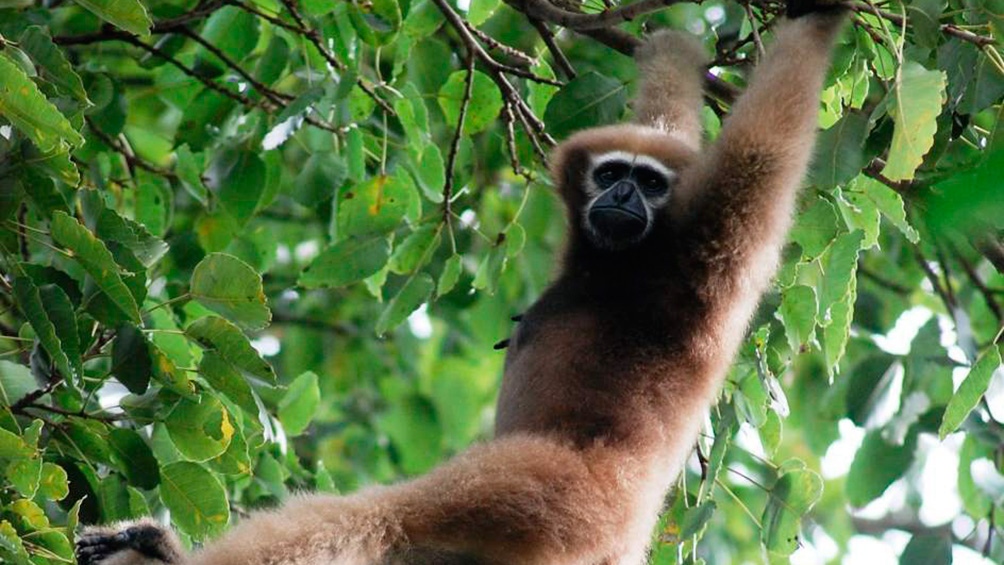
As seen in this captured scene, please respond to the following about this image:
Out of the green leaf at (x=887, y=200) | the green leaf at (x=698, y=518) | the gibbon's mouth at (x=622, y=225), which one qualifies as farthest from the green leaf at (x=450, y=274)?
the green leaf at (x=887, y=200)

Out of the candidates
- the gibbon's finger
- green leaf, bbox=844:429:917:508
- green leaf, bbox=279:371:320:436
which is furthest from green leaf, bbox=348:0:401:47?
green leaf, bbox=844:429:917:508

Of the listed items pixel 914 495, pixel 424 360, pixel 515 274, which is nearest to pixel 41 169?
pixel 515 274

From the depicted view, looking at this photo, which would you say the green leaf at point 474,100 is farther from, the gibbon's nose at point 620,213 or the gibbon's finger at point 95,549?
the gibbon's finger at point 95,549

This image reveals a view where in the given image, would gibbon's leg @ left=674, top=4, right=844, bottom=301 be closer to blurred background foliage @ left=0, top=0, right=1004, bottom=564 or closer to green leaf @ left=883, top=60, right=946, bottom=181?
blurred background foliage @ left=0, top=0, right=1004, bottom=564

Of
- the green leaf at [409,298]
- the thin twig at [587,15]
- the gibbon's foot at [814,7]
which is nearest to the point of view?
the gibbon's foot at [814,7]

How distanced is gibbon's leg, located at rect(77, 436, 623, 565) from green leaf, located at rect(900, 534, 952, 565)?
1344 mm

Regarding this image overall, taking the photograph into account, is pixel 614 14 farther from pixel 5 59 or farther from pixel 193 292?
pixel 5 59

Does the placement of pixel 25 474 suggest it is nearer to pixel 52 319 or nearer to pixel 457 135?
pixel 52 319

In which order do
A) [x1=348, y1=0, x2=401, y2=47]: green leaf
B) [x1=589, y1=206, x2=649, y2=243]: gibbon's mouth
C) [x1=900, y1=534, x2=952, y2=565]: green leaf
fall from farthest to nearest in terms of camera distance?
1. [x1=348, y1=0, x2=401, y2=47]: green leaf
2. [x1=589, y1=206, x2=649, y2=243]: gibbon's mouth
3. [x1=900, y1=534, x2=952, y2=565]: green leaf

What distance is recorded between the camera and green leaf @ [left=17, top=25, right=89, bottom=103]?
352 centimetres

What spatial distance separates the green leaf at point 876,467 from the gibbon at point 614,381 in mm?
1812

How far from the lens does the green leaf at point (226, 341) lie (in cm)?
349

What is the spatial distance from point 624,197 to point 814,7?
3.68ft

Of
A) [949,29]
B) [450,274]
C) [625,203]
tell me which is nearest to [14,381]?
[450,274]
